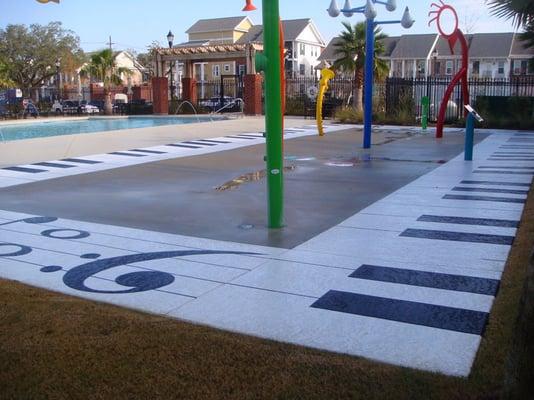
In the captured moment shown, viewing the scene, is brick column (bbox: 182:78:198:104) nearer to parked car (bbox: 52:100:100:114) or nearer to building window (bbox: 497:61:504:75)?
parked car (bbox: 52:100:100:114)

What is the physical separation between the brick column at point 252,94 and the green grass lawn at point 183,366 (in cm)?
3006

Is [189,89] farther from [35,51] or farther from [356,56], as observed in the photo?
[35,51]

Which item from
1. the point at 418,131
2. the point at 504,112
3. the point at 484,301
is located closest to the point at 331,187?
the point at 484,301

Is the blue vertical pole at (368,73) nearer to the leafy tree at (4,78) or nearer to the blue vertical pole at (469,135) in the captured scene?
the blue vertical pole at (469,135)

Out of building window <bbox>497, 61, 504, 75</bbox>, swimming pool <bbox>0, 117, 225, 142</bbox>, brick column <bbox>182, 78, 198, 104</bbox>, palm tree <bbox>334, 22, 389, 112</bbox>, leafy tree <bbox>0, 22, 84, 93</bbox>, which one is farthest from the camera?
building window <bbox>497, 61, 504, 75</bbox>

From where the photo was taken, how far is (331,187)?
→ 9.99 m

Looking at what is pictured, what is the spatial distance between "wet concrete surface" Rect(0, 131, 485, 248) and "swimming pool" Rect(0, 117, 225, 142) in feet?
47.7

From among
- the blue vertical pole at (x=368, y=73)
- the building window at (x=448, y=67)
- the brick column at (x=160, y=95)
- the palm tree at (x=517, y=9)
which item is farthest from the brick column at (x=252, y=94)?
the building window at (x=448, y=67)

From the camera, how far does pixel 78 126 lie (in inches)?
1221

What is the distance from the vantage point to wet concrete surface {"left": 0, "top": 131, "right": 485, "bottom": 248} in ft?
24.1

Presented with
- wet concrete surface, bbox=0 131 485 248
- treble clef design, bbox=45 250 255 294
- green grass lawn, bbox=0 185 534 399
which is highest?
wet concrete surface, bbox=0 131 485 248

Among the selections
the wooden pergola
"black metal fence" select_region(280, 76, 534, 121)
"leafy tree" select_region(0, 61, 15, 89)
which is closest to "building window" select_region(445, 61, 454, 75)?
"black metal fence" select_region(280, 76, 534, 121)

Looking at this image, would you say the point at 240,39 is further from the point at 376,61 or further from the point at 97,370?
the point at 97,370

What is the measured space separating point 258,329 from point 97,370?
116cm
